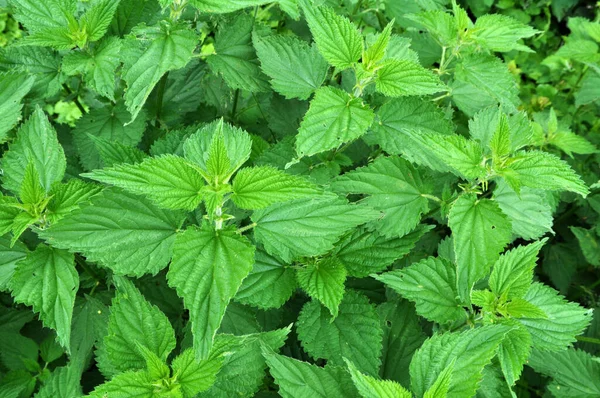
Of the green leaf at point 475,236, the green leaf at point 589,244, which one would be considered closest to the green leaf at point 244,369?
the green leaf at point 475,236

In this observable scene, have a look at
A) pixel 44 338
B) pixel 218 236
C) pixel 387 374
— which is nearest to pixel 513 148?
pixel 387 374

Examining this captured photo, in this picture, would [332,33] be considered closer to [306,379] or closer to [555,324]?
[306,379]

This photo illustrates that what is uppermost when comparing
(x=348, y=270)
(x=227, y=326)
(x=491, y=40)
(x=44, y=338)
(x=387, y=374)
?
(x=491, y=40)

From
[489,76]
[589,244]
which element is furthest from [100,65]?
[589,244]

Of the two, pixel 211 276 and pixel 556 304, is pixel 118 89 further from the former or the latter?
pixel 556 304

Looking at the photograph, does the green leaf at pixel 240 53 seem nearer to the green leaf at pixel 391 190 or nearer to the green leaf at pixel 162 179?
the green leaf at pixel 391 190

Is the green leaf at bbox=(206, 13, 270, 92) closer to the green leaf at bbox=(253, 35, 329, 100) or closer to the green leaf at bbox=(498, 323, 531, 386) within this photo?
the green leaf at bbox=(253, 35, 329, 100)
